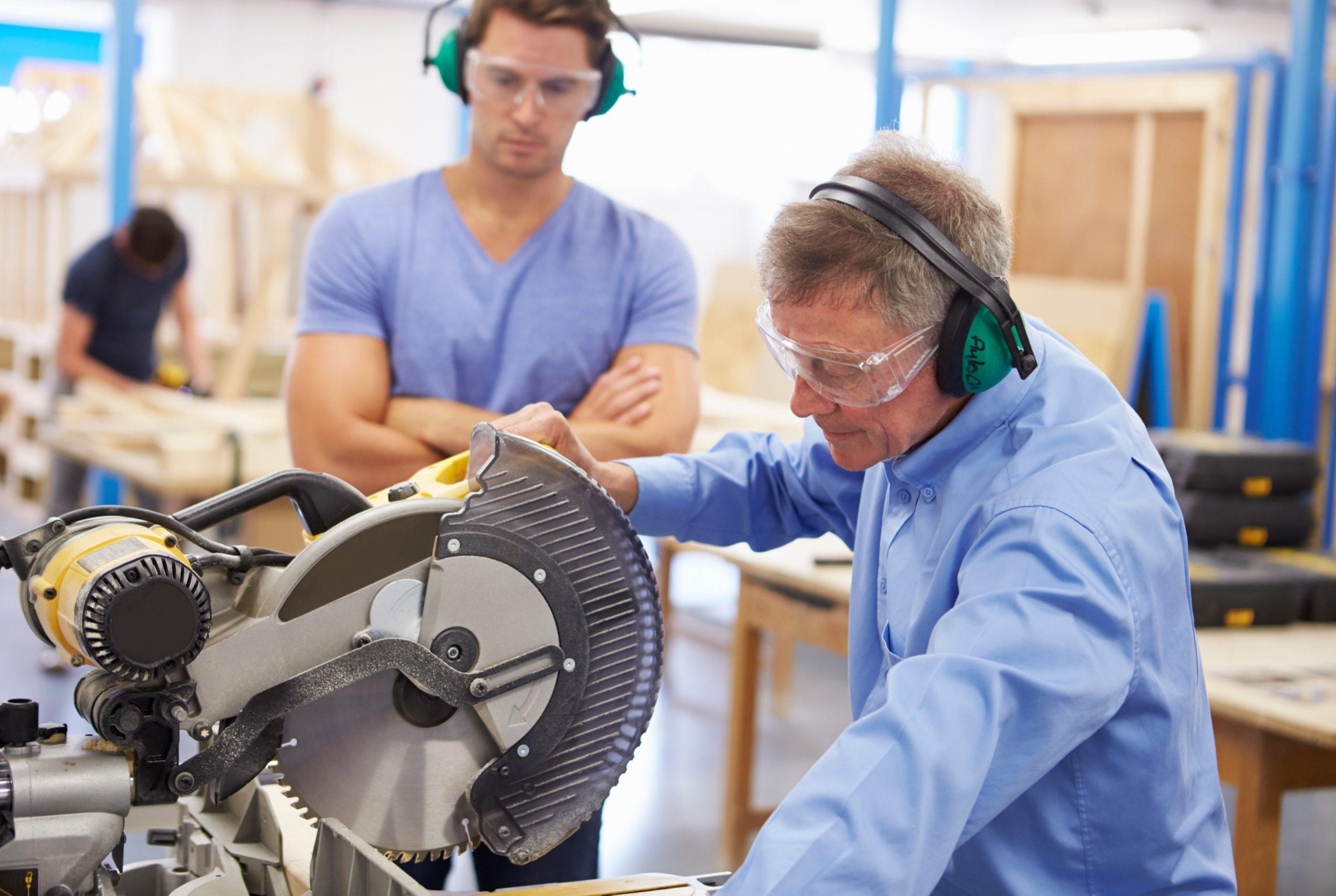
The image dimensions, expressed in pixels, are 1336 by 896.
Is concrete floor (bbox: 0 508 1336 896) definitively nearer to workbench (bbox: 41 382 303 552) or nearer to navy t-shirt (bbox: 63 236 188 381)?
workbench (bbox: 41 382 303 552)

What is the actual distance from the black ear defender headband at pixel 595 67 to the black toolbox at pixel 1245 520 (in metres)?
1.94

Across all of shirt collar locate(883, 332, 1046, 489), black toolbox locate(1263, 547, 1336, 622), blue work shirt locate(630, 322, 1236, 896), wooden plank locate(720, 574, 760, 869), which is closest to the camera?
blue work shirt locate(630, 322, 1236, 896)

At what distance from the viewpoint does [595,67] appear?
206 centimetres

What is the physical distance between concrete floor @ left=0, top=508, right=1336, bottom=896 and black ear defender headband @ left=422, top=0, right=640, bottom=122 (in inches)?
65.1

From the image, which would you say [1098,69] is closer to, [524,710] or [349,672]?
[524,710]

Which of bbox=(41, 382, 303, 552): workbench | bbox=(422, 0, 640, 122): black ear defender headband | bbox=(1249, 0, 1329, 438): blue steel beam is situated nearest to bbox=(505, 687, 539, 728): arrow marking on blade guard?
bbox=(422, 0, 640, 122): black ear defender headband

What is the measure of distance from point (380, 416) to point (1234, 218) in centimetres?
582

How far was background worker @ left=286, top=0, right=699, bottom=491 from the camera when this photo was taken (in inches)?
78.6

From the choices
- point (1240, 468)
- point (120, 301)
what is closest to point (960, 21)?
point (120, 301)

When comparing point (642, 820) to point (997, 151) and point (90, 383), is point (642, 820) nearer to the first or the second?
point (90, 383)

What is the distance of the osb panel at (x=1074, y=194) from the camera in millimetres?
7258

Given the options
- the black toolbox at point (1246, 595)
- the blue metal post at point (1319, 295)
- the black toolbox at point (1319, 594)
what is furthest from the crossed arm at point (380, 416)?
the blue metal post at point (1319, 295)

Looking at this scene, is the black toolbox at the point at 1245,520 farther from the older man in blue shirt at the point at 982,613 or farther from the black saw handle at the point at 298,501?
the black saw handle at the point at 298,501

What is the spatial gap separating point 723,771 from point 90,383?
3122 mm
